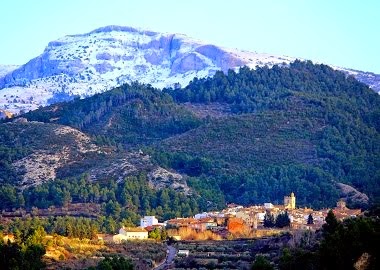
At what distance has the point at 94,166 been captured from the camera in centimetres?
11588

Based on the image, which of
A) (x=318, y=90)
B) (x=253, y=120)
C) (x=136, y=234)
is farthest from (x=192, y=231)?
(x=318, y=90)

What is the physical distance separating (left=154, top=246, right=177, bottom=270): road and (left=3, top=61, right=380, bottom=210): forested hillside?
37139 mm

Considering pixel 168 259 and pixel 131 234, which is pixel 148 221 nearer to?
pixel 131 234

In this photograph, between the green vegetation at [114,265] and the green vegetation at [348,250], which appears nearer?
the green vegetation at [348,250]

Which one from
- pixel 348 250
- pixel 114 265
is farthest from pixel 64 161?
pixel 348 250

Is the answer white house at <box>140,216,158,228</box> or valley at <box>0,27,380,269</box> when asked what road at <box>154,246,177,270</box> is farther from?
white house at <box>140,216,158,228</box>

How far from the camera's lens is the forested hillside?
11488cm

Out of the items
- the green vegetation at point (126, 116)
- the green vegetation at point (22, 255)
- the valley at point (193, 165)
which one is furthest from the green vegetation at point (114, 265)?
the green vegetation at point (126, 116)

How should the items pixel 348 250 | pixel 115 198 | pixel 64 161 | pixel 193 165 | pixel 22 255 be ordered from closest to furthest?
pixel 348 250 → pixel 22 255 → pixel 115 198 → pixel 64 161 → pixel 193 165

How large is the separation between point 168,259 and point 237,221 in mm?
20956

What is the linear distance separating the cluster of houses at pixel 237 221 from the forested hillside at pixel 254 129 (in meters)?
10.1

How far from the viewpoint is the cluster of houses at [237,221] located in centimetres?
8150

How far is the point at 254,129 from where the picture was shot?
132m

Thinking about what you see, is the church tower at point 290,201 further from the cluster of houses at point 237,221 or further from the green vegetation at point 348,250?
the green vegetation at point 348,250
